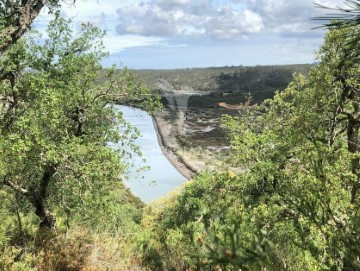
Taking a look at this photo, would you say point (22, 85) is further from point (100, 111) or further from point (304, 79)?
point (304, 79)

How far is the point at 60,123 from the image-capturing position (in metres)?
13.8

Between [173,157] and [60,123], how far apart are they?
84.4 metres

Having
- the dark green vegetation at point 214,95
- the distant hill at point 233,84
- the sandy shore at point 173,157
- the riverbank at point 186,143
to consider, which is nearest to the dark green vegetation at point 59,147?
the riverbank at point 186,143

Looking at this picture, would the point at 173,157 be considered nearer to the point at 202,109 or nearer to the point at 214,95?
the point at 202,109

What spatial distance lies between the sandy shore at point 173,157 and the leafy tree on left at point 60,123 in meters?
60.4

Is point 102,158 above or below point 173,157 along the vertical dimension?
above

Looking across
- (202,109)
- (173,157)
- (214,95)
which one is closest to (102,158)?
(173,157)

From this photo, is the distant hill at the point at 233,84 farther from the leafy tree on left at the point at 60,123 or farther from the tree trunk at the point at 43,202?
the tree trunk at the point at 43,202

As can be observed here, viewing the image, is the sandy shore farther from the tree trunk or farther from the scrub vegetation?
the tree trunk

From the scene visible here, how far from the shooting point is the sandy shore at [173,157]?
278 ft

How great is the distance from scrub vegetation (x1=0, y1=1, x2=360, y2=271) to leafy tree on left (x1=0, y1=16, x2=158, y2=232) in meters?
0.05

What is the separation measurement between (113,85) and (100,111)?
174 centimetres

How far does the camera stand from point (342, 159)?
14.4 metres

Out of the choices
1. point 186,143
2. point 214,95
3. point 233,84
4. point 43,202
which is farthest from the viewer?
point 233,84
